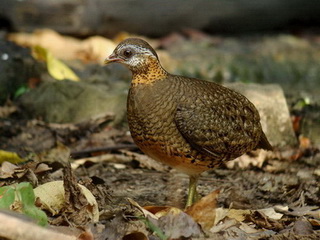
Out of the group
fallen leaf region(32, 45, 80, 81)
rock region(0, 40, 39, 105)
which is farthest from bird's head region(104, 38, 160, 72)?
fallen leaf region(32, 45, 80, 81)

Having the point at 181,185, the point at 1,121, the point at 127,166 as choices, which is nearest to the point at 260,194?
the point at 181,185

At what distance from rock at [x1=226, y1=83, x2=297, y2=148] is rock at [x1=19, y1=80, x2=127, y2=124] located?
1.44 m

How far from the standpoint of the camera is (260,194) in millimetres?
6250

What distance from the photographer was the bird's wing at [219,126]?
539cm

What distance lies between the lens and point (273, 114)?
7.43 meters

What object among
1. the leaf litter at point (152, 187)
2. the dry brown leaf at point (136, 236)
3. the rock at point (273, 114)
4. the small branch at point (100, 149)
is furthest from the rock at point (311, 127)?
the dry brown leaf at point (136, 236)

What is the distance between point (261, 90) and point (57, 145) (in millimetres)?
2217

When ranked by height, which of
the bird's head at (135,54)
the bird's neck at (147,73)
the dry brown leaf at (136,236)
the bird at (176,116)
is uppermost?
the bird's head at (135,54)

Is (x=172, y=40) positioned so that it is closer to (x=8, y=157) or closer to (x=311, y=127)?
(x=311, y=127)

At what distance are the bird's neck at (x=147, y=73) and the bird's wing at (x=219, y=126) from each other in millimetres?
319

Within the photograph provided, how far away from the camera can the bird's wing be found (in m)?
5.39

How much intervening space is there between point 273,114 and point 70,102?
2.35m

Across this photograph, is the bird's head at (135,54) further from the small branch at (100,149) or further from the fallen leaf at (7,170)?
the small branch at (100,149)

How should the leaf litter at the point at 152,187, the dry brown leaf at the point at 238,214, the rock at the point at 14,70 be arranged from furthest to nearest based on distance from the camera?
the rock at the point at 14,70, the dry brown leaf at the point at 238,214, the leaf litter at the point at 152,187
